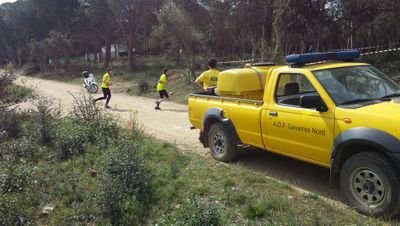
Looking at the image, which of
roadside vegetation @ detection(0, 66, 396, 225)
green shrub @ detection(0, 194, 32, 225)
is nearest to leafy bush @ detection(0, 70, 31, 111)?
roadside vegetation @ detection(0, 66, 396, 225)

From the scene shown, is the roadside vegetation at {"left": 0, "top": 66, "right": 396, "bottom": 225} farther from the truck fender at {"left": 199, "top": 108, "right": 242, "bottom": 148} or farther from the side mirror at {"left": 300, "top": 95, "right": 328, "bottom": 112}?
the side mirror at {"left": 300, "top": 95, "right": 328, "bottom": 112}

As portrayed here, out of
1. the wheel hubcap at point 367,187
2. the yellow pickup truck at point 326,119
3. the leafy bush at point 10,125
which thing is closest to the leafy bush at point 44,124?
the leafy bush at point 10,125

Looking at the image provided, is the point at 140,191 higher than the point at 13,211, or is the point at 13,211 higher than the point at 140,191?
the point at 140,191

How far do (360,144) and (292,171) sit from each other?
2.01 metres

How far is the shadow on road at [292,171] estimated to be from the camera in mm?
6254

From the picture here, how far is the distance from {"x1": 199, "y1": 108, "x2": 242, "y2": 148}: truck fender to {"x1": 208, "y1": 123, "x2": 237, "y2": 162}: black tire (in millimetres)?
71

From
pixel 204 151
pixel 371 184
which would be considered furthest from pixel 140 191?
pixel 371 184

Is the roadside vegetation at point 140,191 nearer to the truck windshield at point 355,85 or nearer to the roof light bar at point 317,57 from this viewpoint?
the truck windshield at point 355,85

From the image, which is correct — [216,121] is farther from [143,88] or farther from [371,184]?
[143,88]

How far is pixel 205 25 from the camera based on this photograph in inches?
1362

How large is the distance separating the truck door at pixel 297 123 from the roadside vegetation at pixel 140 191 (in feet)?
1.80

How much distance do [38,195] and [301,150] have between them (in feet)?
13.8

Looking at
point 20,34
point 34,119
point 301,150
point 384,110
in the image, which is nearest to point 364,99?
point 384,110

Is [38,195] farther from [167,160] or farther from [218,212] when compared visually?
[218,212]
